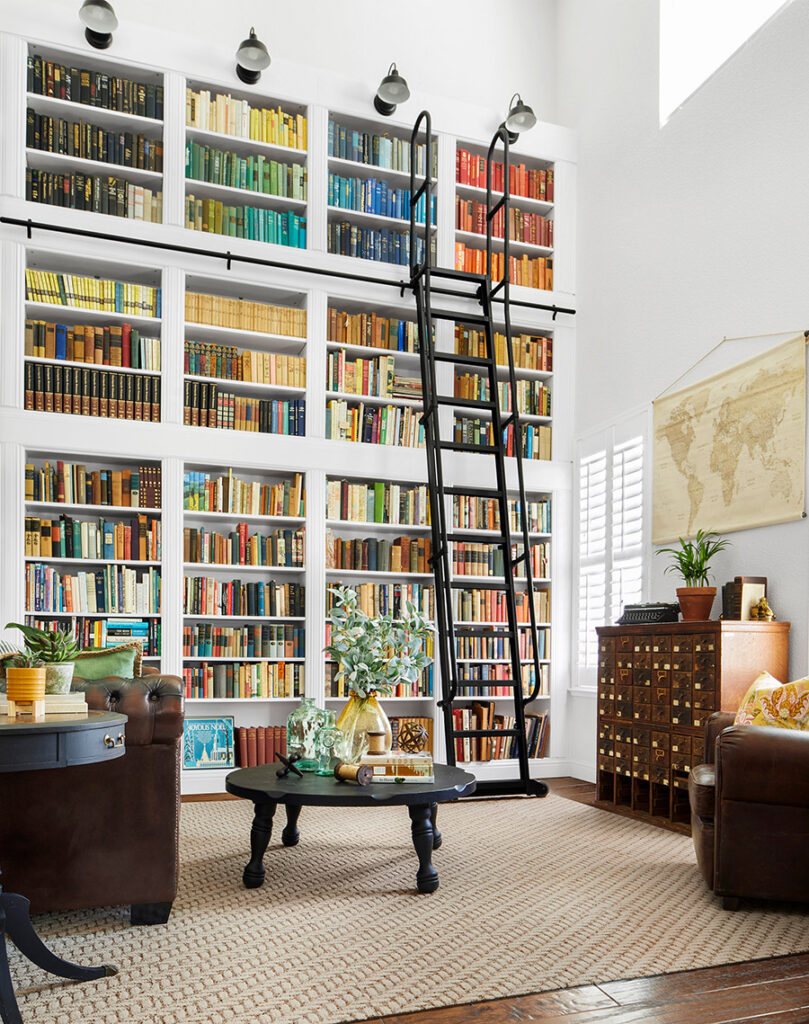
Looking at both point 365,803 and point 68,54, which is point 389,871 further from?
point 68,54

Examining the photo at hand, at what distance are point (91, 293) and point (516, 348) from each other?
2.81 m

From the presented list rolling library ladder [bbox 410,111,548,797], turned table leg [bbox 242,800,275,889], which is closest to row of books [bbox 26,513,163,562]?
rolling library ladder [bbox 410,111,548,797]

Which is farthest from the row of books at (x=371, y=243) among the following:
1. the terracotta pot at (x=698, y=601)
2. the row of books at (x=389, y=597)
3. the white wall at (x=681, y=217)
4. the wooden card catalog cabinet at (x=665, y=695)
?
the terracotta pot at (x=698, y=601)

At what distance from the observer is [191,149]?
580 cm

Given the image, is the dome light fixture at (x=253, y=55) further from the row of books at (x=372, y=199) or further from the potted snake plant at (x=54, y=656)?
the potted snake plant at (x=54, y=656)

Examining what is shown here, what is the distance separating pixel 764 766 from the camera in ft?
10.2

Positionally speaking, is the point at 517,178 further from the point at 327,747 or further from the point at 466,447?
the point at 327,747

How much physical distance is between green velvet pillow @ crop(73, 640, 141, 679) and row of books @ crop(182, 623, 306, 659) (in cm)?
242

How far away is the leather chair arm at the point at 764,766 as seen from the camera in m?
3.08

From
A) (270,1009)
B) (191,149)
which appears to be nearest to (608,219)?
(191,149)

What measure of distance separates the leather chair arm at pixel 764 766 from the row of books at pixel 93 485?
3589 millimetres

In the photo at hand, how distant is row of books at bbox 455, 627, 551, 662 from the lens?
6121 mm

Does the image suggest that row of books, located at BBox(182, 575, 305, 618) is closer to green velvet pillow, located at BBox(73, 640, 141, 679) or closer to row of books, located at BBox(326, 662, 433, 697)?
row of books, located at BBox(326, 662, 433, 697)

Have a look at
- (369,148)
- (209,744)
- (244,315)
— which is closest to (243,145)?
(369,148)
